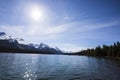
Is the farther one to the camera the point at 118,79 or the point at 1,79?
the point at 118,79

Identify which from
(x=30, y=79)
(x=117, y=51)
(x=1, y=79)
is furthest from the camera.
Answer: (x=117, y=51)

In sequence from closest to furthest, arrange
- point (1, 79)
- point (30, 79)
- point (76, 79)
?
1. point (1, 79)
2. point (30, 79)
3. point (76, 79)

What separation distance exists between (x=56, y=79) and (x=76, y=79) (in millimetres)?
5232

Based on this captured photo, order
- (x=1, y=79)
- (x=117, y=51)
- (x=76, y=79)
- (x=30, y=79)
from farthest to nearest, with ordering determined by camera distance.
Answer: (x=117, y=51)
(x=76, y=79)
(x=30, y=79)
(x=1, y=79)

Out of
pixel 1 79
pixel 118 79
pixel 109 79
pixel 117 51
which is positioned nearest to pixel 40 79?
pixel 1 79

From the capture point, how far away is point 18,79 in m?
34.6

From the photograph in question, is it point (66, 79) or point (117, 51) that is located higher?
point (117, 51)

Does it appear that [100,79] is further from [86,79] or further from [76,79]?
[76,79]

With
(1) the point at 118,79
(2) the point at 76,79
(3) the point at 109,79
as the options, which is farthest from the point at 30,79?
(1) the point at 118,79

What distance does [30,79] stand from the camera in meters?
35.6

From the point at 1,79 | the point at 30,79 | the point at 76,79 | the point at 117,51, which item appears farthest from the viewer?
the point at 117,51

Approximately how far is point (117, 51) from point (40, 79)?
567 feet

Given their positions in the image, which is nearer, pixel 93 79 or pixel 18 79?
pixel 18 79

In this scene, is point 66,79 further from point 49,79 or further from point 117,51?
point 117,51
